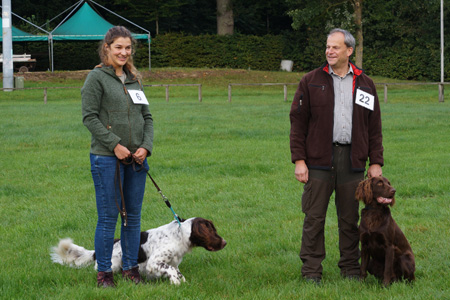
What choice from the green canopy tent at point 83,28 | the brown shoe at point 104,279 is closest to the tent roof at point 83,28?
the green canopy tent at point 83,28

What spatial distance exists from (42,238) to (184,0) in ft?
146

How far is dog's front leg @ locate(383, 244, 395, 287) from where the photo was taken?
16.7ft

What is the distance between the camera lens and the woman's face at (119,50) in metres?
4.88

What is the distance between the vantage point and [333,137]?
208 inches

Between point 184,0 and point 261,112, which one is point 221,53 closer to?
point 184,0

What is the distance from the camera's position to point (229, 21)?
49.7 metres

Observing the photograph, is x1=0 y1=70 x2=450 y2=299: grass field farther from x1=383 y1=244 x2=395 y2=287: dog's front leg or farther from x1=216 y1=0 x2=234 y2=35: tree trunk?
x1=216 y1=0 x2=234 y2=35: tree trunk

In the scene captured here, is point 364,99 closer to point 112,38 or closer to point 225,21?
point 112,38

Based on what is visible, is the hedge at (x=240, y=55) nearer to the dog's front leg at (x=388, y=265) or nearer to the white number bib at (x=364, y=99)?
the white number bib at (x=364, y=99)

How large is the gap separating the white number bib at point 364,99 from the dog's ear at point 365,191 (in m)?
0.62

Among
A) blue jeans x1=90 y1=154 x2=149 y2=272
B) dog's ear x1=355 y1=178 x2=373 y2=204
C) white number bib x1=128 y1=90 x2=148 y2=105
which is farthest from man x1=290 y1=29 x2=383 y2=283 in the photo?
blue jeans x1=90 y1=154 x2=149 y2=272

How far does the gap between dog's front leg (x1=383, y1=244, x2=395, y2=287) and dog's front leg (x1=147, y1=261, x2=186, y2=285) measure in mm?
1643

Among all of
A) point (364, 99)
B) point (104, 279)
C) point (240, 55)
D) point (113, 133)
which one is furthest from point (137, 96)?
point (240, 55)

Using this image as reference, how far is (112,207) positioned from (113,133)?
59cm
